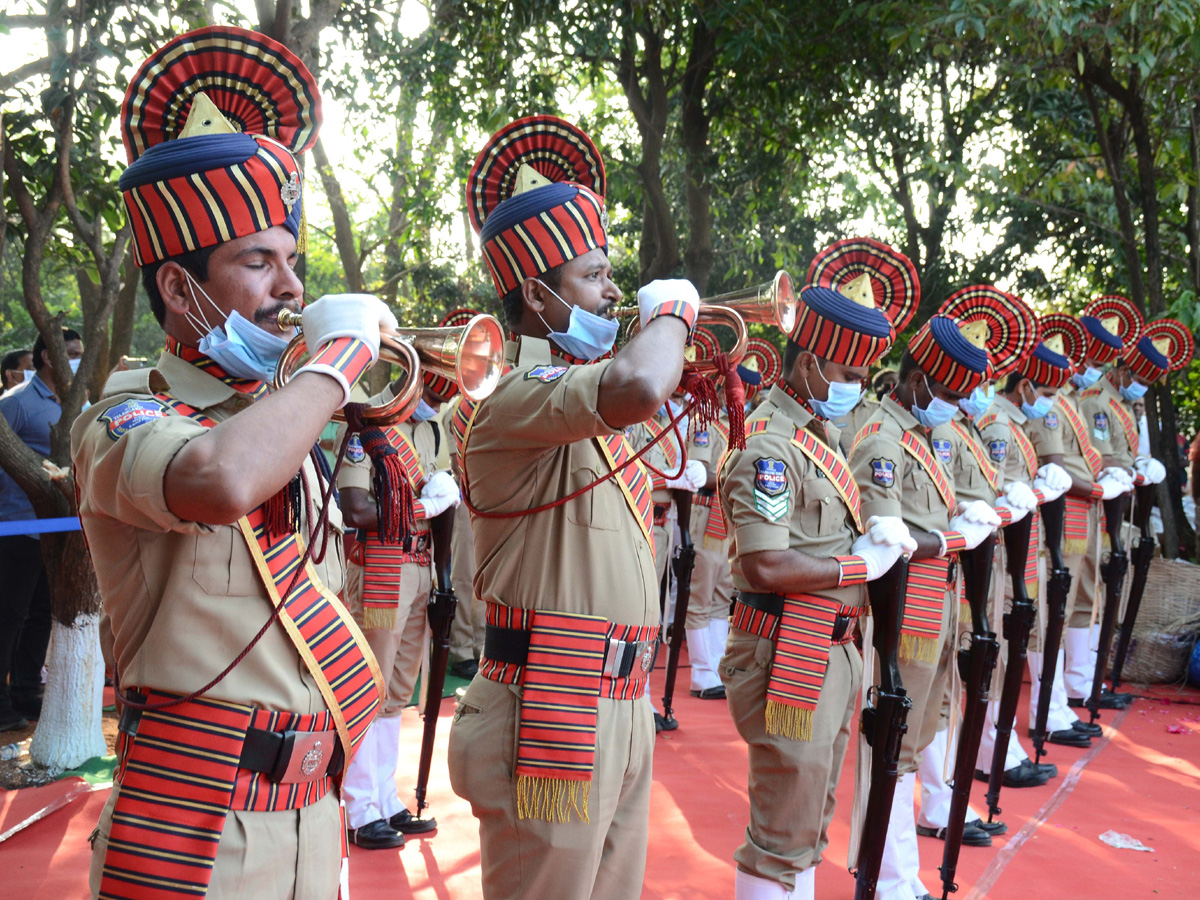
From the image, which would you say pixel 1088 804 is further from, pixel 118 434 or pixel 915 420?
pixel 118 434

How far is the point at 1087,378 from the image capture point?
359 inches

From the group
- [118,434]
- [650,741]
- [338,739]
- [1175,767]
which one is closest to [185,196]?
[118,434]

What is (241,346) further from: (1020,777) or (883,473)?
(1020,777)

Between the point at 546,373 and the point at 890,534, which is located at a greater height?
the point at 546,373

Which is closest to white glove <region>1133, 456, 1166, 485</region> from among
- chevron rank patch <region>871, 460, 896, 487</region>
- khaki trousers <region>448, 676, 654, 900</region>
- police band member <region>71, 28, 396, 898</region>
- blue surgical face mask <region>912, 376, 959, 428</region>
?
blue surgical face mask <region>912, 376, 959, 428</region>

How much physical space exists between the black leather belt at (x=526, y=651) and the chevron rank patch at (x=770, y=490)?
1.05 metres

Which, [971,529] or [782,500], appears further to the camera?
[971,529]

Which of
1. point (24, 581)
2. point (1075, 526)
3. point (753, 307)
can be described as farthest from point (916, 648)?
point (24, 581)

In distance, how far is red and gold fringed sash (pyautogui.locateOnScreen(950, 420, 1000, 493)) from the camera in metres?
5.57

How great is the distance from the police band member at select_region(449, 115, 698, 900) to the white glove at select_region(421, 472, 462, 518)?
7.55 feet

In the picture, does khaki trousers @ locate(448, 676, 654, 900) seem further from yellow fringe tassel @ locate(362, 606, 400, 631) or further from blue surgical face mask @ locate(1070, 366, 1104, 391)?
blue surgical face mask @ locate(1070, 366, 1104, 391)

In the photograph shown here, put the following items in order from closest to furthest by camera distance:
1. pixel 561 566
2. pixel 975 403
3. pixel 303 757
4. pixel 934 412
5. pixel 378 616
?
pixel 303 757 < pixel 561 566 < pixel 378 616 < pixel 934 412 < pixel 975 403

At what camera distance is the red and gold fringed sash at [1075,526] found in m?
7.91

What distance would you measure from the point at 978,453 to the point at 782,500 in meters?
2.34
